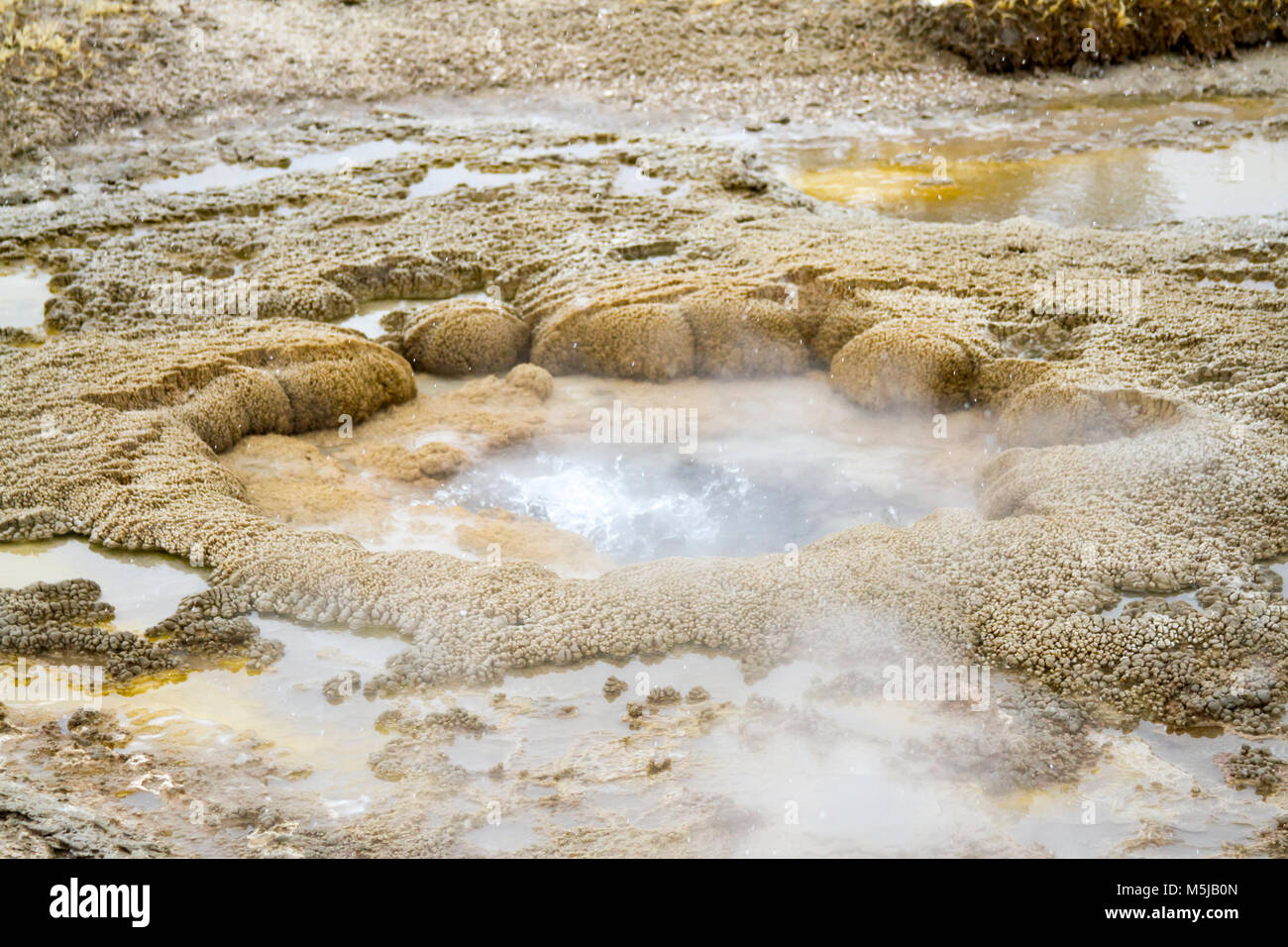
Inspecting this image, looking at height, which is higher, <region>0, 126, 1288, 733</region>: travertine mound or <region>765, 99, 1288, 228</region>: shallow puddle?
<region>765, 99, 1288, 228</region>: shallow puddle

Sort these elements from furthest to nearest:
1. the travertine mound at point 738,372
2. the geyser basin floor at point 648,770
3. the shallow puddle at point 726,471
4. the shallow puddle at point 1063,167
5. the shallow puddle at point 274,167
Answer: the shallow puddle at point 274,167, the shallow puddle at point 1063,167, the shallow puddle at point 726,471, the travertine mound at point 738,372, the geyser basin floor at point 648,770

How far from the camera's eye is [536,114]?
11.7 metres

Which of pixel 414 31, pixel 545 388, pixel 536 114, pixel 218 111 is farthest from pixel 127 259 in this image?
pixel 414 31

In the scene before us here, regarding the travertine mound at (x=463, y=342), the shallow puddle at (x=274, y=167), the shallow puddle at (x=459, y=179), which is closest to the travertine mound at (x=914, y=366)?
the travertine mound at (x=463, y=342)

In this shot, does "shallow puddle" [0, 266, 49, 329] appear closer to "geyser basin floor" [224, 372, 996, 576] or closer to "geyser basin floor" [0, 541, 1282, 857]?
"geyser basin floor" [224, 372, 996, 576]

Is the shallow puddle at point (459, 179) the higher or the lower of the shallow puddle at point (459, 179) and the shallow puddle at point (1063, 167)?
the lower

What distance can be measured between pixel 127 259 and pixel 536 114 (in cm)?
486

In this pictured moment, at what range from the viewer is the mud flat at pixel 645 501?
3695mm

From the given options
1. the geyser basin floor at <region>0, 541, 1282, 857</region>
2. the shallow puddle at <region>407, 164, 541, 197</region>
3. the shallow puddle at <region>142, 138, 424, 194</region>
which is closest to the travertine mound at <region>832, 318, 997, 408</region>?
the geyser basin floor at <region>0, 541, 1282, 857</region>

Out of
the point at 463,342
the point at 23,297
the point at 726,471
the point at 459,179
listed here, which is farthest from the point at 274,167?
the point at 726,471

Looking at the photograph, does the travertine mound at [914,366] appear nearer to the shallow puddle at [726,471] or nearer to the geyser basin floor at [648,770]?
the shallow puddle at [726,471]

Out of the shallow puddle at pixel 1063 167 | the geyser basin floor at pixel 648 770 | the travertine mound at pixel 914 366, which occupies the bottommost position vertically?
the geyser basin floor at pixel 648 770

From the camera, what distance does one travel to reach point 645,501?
18.9 ft

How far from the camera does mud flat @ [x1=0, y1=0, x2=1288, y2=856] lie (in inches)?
145
